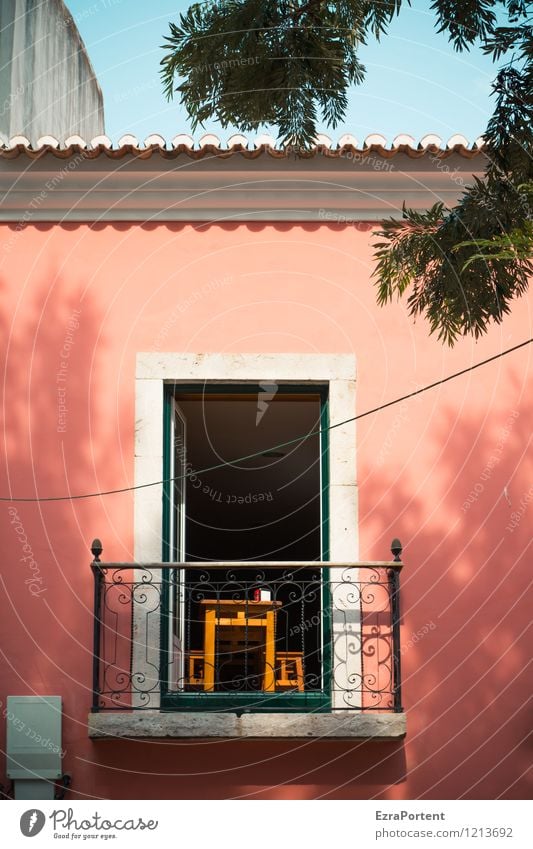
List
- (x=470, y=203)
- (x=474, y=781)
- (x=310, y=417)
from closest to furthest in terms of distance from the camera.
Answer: (x=470, y=203), (x=474, y=781), (x=310, y=417)

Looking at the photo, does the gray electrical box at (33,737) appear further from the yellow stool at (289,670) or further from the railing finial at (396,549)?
the railing finial at (396,549)

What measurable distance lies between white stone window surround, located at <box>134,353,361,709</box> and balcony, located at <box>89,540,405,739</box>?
21 cm

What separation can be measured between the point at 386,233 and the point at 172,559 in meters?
2.93

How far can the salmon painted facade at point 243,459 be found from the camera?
8023 mm

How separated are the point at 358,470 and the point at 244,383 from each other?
0.97m

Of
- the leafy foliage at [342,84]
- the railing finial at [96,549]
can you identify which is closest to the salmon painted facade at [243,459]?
the railing finial at [96,549]

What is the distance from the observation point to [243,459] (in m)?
8.41

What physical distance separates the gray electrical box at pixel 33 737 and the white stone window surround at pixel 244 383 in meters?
1.10

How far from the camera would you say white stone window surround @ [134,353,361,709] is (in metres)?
8.38

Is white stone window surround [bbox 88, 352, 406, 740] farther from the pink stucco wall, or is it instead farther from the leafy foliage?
the leafy foliage

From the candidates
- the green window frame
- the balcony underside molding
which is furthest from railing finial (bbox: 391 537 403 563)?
the balcony underside molding

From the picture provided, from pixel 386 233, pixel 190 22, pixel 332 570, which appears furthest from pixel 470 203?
pixel 332 570

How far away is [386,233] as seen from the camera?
6594 mm

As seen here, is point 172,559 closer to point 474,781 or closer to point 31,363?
point 31,363
